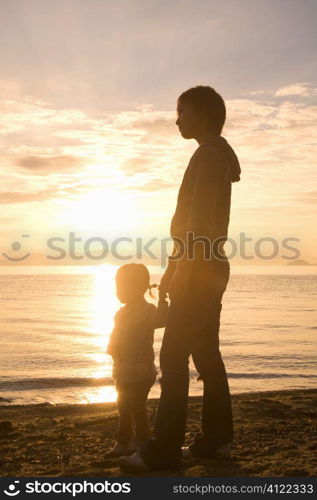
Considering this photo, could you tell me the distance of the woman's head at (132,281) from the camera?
5.20 meters

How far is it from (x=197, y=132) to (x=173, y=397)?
2178mm

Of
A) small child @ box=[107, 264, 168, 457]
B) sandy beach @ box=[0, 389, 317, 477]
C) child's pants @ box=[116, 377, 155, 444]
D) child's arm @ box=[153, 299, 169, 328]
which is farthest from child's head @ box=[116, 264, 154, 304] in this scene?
sandy beach @ box=[0, 389, 317, 477]

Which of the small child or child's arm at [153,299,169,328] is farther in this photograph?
the small child

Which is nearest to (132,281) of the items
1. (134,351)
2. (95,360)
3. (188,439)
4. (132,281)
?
(132,281)

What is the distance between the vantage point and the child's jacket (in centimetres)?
516

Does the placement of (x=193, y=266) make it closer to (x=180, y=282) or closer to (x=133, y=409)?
(x=180, y=282)

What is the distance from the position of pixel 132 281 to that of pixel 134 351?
24.8 inches

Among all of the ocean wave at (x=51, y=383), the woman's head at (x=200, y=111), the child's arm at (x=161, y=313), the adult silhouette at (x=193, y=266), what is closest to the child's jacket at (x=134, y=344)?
the child's arm at (x=161, y=313)

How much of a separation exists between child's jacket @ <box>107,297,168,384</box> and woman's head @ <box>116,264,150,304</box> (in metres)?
0.09

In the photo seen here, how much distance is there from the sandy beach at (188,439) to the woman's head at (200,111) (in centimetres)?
277

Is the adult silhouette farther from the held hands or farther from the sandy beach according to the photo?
the sandy beach

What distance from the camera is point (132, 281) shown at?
5227 millimetres

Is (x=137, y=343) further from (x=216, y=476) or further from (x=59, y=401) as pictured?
(x=59, y=401)

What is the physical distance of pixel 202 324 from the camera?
459cm
